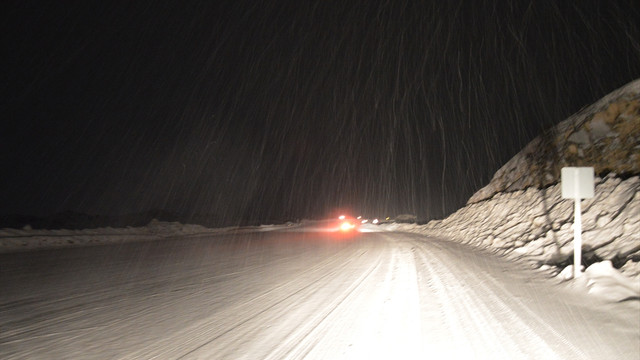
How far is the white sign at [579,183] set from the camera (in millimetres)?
8062

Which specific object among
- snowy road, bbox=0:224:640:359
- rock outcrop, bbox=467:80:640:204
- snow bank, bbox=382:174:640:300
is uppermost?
rock outcrop, bbox=467:80:640:204

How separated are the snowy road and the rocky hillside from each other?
6.24 feet

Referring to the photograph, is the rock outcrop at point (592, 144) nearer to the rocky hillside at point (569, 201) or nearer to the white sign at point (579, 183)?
the rocky hillside at point (569, 201)

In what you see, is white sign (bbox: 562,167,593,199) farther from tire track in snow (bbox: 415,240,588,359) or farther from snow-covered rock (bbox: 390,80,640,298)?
tire track in snow (bbox: 415,240,588,359)

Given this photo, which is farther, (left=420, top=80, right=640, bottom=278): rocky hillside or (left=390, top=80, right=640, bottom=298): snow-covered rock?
(left=420, top=80, right=640, bottom=278): rocky hillside


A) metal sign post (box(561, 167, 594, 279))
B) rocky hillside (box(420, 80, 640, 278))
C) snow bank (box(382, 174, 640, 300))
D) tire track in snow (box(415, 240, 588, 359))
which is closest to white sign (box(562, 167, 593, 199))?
metal sign post (box(561, 167, 594, 279))

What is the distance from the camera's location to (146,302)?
7754 mm

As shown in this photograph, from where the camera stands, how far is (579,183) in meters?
8.08

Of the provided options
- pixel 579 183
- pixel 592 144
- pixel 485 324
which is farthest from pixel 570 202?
pixel 485 324

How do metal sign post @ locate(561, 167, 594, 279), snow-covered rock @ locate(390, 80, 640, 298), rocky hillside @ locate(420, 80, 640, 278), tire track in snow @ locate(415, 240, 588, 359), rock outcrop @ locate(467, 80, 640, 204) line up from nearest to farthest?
tire track in snow @ locate(415, 240, 588, 359), metal sign post @ locate(561, 167, 594, 279), snow-covered rock @ locate(390, 80, 640, 298), rocky hillside @ locate(420, 80, 640, 278), rock outcrop @ locate(467, 80, 640, 204)

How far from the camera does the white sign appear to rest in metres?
8.06

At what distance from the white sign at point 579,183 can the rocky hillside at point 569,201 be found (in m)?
1.60

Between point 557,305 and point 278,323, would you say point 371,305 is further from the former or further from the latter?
point 557,305

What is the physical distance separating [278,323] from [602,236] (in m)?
9.37
